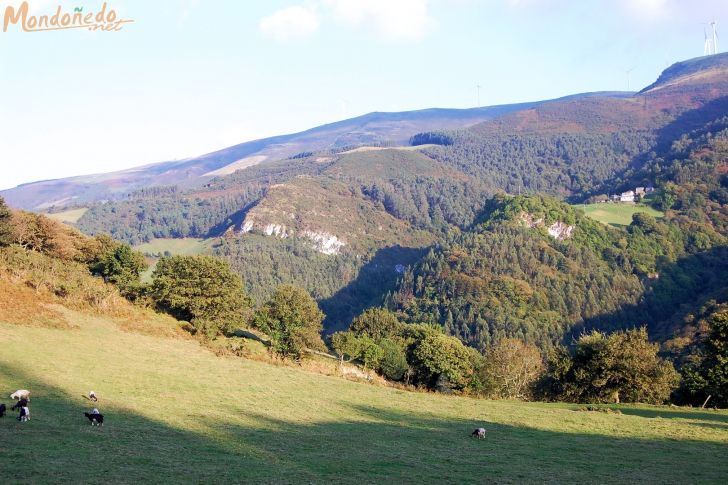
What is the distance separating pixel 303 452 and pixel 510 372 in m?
60.6

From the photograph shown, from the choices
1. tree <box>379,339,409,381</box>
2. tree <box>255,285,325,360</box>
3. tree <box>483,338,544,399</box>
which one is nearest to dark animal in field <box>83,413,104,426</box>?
tree <box>255,285,325,360</box>

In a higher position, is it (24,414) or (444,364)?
(24,414)

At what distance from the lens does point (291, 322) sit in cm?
7206

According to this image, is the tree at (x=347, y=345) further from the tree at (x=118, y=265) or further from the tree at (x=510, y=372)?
the tree at (x=118, y=265)

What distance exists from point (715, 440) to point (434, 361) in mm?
40669

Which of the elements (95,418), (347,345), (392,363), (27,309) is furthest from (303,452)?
(347,345)

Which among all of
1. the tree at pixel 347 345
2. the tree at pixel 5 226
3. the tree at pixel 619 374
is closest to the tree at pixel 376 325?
the tree at pixel 347 345

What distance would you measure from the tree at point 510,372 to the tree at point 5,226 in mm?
60891

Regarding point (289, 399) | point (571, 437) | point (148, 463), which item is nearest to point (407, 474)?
point (148, 463)

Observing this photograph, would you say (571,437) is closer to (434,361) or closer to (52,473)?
(52,473)

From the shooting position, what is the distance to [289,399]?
41.6 meters

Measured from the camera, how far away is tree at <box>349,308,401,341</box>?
8669cm

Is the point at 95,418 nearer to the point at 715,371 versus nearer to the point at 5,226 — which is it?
the point at 5,226

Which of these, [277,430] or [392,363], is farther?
[392,363]
